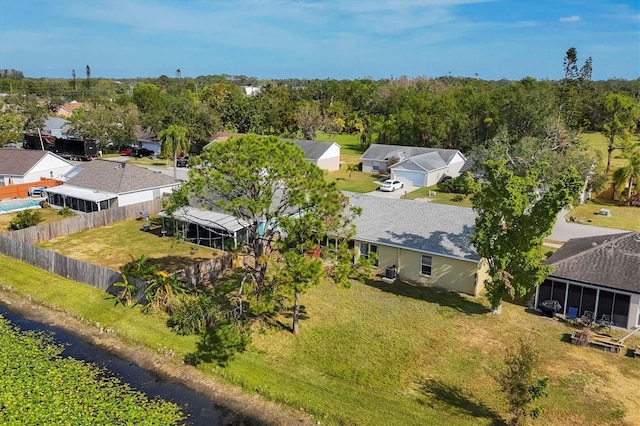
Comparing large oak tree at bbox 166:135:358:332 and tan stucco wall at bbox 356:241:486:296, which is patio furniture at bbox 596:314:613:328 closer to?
tan stucco wall at bbox 356:241:486:296

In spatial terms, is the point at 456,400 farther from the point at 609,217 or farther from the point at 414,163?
the point at 414,163

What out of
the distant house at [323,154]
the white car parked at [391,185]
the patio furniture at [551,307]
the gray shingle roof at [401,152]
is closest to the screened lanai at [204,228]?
the patio furniture at [551,307]

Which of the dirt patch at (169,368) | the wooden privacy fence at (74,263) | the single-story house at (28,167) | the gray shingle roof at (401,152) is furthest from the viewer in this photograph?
the gray shingle roof at (401,152)

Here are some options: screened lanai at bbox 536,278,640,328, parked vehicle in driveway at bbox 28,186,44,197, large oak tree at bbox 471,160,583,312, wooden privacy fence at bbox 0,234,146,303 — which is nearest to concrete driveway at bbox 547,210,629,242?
screened lanai at bbox 536,278,640,328

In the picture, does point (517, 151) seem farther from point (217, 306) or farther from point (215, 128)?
point (215, 128)

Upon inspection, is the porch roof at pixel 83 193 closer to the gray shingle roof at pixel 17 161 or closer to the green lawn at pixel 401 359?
the gray shingle roof at pixel 17 161
